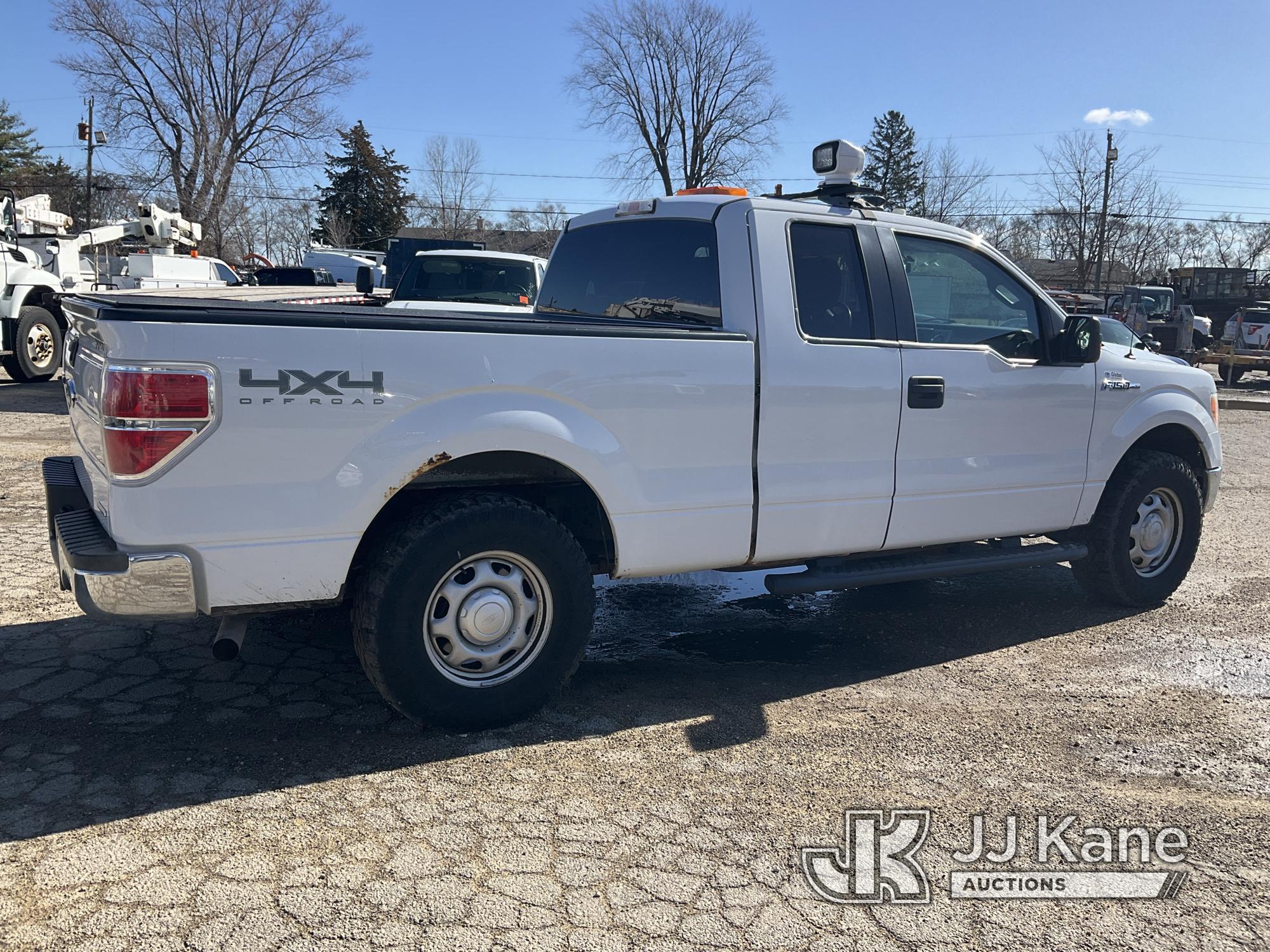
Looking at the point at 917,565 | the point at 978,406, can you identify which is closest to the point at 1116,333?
the point at 978,406

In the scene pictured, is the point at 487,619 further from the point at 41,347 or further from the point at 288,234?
the point at 288,234

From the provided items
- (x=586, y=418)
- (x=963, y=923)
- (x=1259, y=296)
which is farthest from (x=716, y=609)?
(x=1259, y=296)

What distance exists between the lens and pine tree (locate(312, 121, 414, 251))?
55062mm

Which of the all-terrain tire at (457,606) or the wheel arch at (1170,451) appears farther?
the wheel arch at (1170,451)

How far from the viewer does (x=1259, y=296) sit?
36.6 meters

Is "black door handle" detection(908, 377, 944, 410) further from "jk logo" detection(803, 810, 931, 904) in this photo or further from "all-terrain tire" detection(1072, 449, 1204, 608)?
"jk logo" detection(803, 810, 931, 904)

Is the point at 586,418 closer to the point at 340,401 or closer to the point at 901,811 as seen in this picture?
the point at 340,401

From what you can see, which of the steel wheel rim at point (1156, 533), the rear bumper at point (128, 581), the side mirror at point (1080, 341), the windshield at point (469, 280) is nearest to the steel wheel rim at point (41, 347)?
the windshield at point (469, 280)

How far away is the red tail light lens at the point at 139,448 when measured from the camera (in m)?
3.05

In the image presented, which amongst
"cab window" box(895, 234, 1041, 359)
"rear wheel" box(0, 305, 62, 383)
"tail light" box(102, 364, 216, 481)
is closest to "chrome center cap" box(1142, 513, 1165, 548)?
"cab window" box(895, 234, 1041, 359)

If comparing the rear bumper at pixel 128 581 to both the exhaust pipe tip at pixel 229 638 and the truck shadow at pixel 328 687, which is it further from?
the truck shadow at pixel 328 687

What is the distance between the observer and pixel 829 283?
444 centimetres

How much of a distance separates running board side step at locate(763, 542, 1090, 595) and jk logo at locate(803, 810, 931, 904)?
3.98 feet

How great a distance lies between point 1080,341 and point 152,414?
4.17 metres
